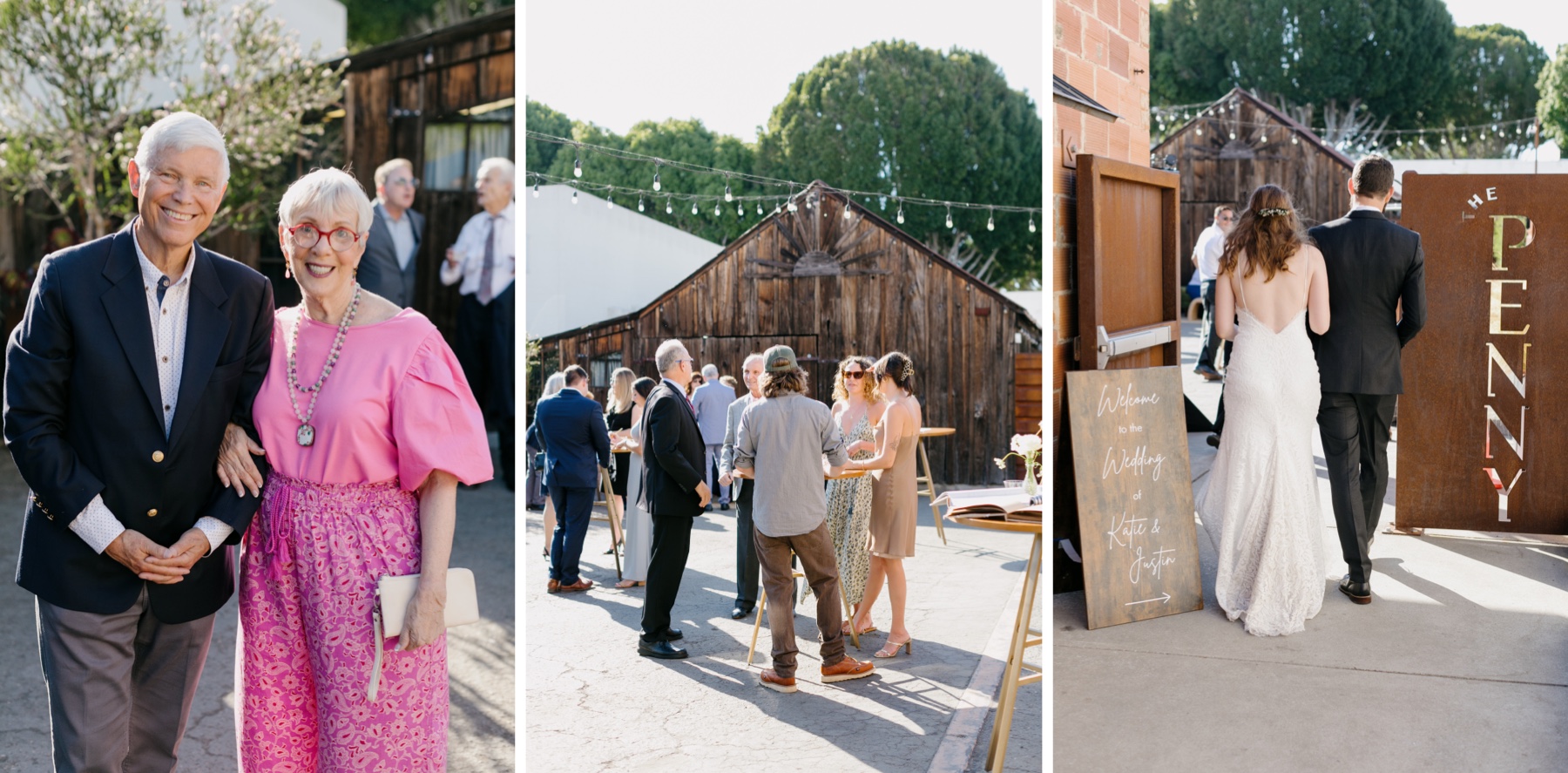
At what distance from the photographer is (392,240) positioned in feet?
28.7

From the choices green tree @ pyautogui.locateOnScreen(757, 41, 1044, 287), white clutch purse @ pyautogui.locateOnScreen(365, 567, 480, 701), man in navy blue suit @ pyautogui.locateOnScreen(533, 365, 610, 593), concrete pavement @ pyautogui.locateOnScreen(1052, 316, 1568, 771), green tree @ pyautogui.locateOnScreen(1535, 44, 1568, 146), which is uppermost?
green tree @ pyautogui.locateOnScreen(1535, 44, 1568, 146)

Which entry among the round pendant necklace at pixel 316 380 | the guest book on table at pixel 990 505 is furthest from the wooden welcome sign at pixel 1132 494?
the round pendant necklace at pixel 316 380

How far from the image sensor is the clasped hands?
8.04 ft

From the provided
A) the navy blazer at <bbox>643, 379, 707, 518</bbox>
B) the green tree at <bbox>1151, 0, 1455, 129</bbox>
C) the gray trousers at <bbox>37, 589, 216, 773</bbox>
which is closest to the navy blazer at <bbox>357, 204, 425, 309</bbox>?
the navy blazer at <bbox>643, 379, 707, 518</bbox>

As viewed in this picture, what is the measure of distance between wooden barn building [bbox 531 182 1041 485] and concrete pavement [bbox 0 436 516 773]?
5.37 feet

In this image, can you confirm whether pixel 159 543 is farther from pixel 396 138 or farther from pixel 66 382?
pixel 396 138

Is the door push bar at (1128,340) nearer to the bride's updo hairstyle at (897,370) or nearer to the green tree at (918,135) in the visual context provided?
the green tree at (918,135)

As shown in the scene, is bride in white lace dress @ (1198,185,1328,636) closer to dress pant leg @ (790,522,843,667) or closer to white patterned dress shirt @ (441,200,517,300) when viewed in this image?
dress pant leg @ (790,522,843,667)

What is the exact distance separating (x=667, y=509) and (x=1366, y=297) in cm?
291

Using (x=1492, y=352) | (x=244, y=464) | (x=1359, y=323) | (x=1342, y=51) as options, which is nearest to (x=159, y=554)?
(x=244, y=464)

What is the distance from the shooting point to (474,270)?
910cm

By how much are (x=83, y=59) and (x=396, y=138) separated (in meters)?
2.42

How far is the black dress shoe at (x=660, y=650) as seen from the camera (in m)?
3.42

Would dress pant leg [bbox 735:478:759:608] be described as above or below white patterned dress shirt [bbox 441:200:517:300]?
below
